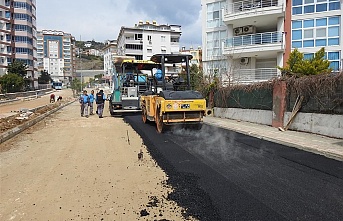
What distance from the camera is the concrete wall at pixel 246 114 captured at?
12.3 m

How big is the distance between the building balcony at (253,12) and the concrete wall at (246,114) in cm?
962

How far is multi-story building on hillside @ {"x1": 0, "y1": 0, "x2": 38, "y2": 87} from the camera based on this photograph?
5921 cm

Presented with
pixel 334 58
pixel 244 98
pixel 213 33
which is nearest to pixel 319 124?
pixel 244 98

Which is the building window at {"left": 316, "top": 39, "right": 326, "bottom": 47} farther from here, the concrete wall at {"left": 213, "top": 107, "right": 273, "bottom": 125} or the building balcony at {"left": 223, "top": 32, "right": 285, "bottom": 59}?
the concrete wall at {"left": 213, "top": 107, "right": 273, "bottom": 125}

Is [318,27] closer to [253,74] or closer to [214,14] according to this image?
[253,74]

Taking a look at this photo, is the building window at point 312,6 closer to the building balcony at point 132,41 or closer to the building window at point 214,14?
the building window at point 214,14

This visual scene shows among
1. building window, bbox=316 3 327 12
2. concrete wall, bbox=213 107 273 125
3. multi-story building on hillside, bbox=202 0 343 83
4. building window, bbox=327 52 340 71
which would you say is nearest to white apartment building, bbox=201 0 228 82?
multi-story building on hillside, bbox=202 0 343 83

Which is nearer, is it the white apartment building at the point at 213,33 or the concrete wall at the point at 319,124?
the concrete wall at the point at 319,124

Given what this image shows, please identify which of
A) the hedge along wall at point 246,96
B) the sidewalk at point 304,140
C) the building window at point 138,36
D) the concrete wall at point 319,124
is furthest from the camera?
the building window at point 138,36

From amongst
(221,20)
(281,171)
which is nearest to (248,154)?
(281,171)

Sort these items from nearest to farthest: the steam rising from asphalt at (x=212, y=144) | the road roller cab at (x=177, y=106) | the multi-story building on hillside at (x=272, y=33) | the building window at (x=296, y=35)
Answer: the steam rising from asphalt at (x=212, y=144) → the road roller cab at (x=177, y=106) → the multi-story building on hillside at (x=272, y=33) → the building window at (x=296, y=35)

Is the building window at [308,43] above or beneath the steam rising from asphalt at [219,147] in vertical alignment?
above

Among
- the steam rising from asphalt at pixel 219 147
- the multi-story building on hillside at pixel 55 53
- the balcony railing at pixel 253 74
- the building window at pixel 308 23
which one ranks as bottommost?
the steam rising from asphalt at pixel 219 147

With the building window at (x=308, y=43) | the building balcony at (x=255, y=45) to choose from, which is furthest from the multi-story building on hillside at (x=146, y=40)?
the building window at (x=308, y=43)
